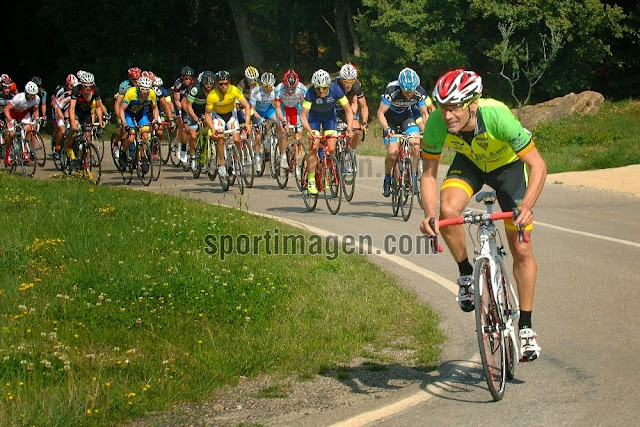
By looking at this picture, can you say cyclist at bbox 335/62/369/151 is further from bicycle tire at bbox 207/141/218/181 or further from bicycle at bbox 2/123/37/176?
bicycle at bbox 2/123/37/176

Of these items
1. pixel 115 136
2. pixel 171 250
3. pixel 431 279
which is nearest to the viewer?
pixel 431 279

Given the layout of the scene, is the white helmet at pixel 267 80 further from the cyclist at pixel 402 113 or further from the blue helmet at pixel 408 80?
the blue helmet at pixel 408 80

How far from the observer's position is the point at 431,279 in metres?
11.0

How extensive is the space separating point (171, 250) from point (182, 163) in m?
12.3


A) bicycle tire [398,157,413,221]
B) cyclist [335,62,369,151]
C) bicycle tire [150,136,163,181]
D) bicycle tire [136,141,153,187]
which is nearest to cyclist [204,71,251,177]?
cyclist [335,62,369,151]

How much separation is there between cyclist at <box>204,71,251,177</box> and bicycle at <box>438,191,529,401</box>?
12.1 metres

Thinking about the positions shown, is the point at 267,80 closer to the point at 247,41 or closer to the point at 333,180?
the point at 333,180

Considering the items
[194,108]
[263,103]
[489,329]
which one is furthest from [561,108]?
[489,329]

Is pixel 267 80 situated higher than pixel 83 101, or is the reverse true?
pixel 267 80

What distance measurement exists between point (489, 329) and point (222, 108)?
1312cm

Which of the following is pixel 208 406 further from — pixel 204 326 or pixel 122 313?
pixel 122 313

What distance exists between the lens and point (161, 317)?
9023 millimetres

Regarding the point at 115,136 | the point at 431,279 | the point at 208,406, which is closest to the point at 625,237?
the point at 431,279

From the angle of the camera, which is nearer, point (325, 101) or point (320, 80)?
point (320, 80)
